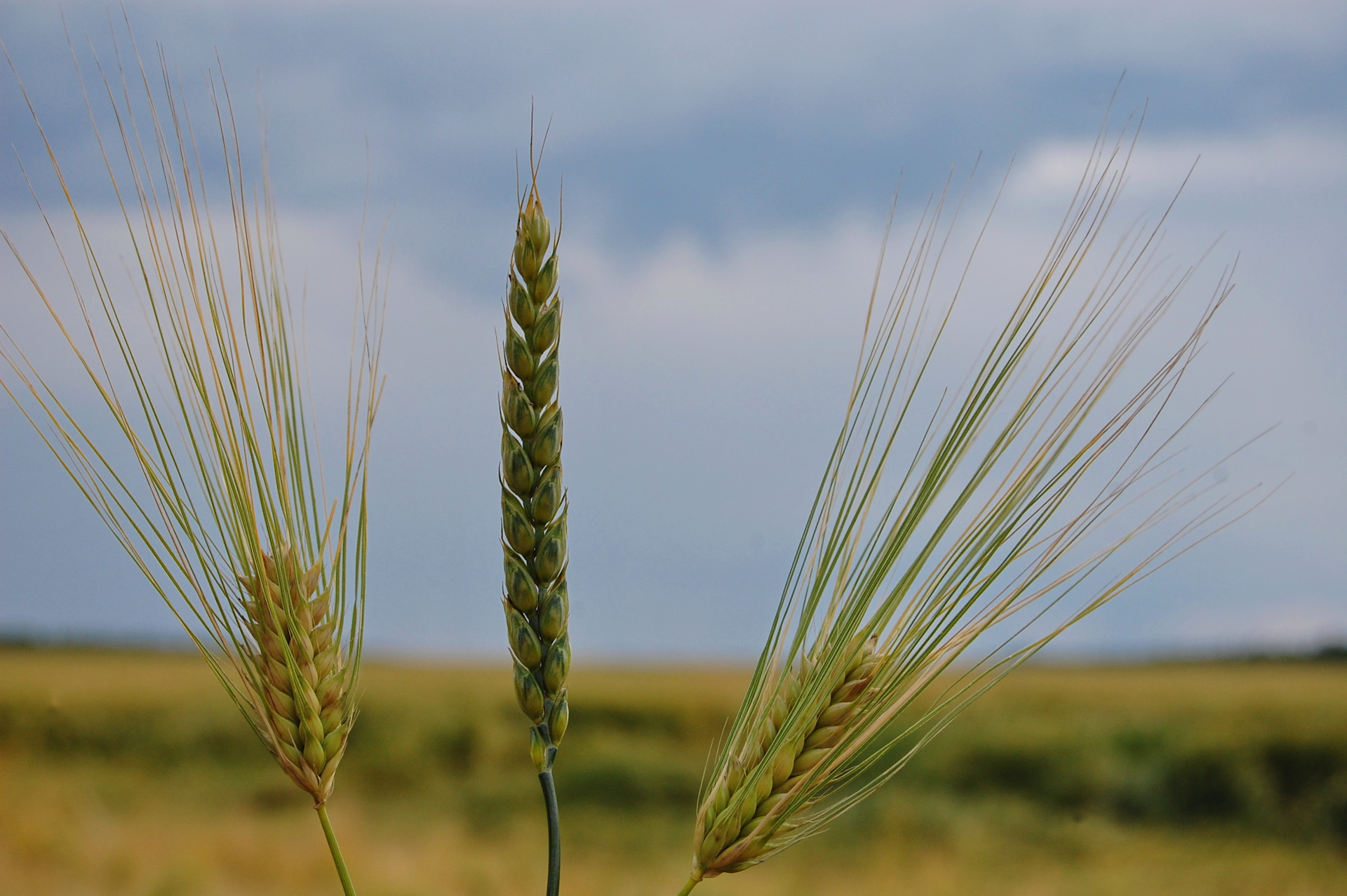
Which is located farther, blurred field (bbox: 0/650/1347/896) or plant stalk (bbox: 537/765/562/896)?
blurred field (bbox: 0/650/1347/896)

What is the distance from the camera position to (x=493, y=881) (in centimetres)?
627

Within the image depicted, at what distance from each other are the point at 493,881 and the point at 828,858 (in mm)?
2831

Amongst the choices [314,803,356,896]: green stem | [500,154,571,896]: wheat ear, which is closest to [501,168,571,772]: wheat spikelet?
[500,154,571,896]: wheat ear

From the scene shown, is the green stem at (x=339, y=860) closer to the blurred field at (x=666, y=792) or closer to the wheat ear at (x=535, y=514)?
the wheat ear at (x=535, y=514)

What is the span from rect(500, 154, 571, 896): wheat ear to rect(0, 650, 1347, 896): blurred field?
238 inches

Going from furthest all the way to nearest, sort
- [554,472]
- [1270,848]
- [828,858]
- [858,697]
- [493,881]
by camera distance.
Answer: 1. [828,858]
2. [1270,848]
3. [493,881]
4. [858,697]
5. [554,472]

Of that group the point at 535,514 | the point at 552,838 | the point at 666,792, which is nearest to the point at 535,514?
the point at 535,514

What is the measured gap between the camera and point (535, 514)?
33.0 inches

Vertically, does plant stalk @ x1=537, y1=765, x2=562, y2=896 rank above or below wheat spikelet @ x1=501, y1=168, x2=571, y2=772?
below

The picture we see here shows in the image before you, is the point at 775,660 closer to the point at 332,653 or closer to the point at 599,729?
the point at 332,653

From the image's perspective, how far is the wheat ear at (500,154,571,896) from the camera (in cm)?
83

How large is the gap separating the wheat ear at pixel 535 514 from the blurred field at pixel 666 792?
6037mm

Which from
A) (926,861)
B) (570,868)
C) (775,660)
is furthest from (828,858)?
(775,660)

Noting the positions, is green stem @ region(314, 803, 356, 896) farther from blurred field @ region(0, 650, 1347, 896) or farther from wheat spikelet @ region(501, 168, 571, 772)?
blurred field @ region(0, 650, 1347, 896)
